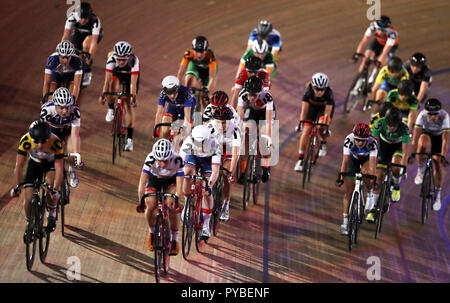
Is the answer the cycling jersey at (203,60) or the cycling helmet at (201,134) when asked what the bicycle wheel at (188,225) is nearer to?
the cycling helmet at (201,134)

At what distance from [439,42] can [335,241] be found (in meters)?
6.70

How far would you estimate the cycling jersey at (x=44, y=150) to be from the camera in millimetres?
7875

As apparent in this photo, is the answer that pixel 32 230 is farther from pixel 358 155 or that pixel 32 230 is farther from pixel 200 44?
pixel 200 44

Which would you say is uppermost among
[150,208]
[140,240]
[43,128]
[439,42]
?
[439,42]

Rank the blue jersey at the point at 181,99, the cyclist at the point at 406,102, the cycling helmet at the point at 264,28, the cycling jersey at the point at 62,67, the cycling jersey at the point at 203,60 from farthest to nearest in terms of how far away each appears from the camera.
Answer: the cycling helmet at the point at 264,28
the cycling jersey at the point at 203,60
the cyclist at the point at 406,102
the cycling jersey at the point at 62,67
the blue jersey at the point at 181,99

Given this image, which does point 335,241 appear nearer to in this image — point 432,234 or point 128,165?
point 432,234

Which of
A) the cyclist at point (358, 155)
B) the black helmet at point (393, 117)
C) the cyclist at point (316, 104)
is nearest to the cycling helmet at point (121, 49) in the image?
the cyclist at point (316, 104)

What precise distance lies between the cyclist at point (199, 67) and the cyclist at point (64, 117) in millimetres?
2325

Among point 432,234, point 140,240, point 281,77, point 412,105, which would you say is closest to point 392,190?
point 432,234

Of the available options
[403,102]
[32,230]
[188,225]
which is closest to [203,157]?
[188,225]

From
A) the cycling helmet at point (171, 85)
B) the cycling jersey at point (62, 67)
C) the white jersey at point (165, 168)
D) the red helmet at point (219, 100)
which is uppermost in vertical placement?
the cycling jersey at point (62, 67)

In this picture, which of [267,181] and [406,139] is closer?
[406,139]

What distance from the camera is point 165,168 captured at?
25.8ft

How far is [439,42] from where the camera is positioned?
49.3 feet
